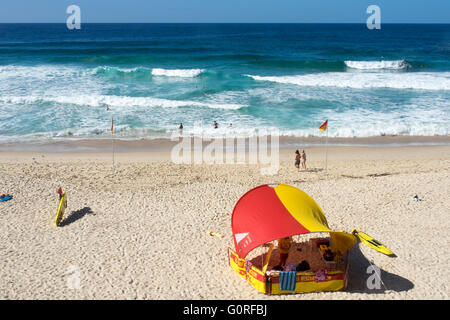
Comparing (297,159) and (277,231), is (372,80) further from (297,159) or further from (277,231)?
(277,231)

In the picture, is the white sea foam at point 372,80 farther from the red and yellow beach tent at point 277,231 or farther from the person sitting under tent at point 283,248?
the person sitting under tent at point 283,248

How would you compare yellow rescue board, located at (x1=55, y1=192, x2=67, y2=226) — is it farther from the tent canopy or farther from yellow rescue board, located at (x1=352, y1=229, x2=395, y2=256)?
yellow rescue board, located at (x1=352, y1=229, x2=395, y2=256)

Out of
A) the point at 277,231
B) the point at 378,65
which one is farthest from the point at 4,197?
the point at 378,65

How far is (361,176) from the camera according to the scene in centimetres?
1538

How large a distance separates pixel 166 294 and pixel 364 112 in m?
18.9

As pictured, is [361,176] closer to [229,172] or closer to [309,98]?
[229,172]

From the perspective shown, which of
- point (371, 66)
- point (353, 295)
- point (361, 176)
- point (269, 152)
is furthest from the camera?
point (371, 66)

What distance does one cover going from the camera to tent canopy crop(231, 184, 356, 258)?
28.1 feet

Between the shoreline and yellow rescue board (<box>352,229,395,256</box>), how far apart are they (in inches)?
348

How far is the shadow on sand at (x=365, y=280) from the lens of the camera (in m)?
8.81

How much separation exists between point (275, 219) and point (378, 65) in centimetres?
3828

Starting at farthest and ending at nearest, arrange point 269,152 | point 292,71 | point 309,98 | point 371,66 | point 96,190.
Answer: point 371,66 < point 292,71 < point 309,98 < point 269,152 < point 96,190

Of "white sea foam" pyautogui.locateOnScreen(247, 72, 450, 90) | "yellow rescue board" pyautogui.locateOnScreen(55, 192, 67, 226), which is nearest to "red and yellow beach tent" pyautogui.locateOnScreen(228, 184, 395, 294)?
"yellow rescue board" pyautogui.locateOnScreen(55, 192, 67, 226)
